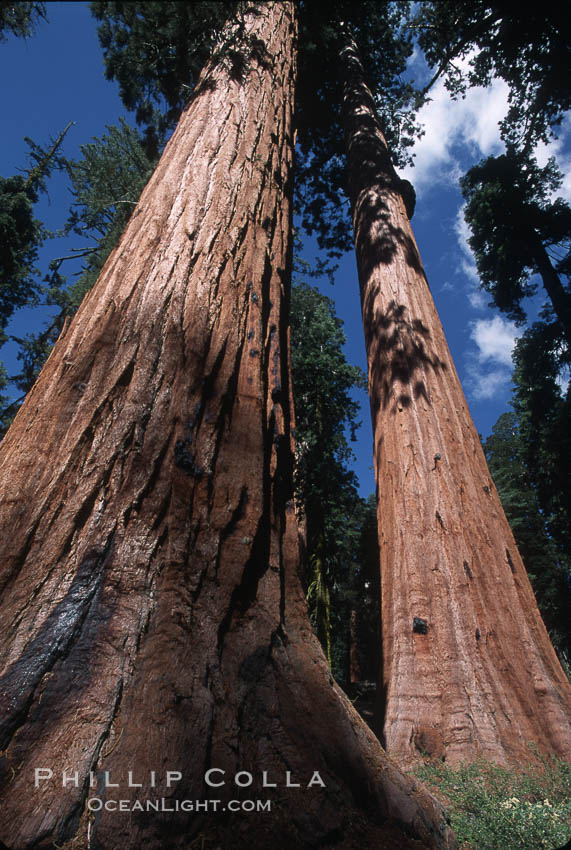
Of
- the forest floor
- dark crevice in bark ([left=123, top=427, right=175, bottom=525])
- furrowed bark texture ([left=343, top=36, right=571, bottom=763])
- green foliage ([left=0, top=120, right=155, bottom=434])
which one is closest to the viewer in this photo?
dark crevice in bark ([left=123, top=427, right=175, bottom=525])

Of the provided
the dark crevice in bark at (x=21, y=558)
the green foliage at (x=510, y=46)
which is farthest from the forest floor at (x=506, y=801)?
the green foliage at (x=510, y=46)

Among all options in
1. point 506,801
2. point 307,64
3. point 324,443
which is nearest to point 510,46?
point 307,64

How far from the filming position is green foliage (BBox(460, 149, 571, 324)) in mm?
16422

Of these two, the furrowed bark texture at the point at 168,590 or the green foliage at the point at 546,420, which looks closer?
the furrowed bark texture at the point at 168,590

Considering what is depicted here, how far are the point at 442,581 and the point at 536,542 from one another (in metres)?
16.5

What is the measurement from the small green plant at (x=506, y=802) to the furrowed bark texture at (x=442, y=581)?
12 cm

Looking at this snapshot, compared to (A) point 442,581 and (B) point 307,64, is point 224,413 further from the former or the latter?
(B) point 307,64

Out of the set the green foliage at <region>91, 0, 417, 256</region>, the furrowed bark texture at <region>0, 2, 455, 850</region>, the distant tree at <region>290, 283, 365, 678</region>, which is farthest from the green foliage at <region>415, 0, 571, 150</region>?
the furrowed bark texture at <region>0, 2, 455, 850</region>

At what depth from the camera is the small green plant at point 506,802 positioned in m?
1.38

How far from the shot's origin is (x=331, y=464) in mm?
9266

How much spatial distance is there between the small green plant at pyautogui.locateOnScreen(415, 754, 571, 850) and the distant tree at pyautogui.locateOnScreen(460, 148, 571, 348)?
17139 millimetres

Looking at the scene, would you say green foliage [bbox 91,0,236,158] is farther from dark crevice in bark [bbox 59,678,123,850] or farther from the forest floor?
the forest floor

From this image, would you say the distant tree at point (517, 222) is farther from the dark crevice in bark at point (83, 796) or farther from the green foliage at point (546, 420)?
the dark crevice in bark at point (83, 796)

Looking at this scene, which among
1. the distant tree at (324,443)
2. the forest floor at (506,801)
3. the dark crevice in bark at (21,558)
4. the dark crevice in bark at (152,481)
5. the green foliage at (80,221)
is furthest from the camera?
the green foliage at (80,221)
